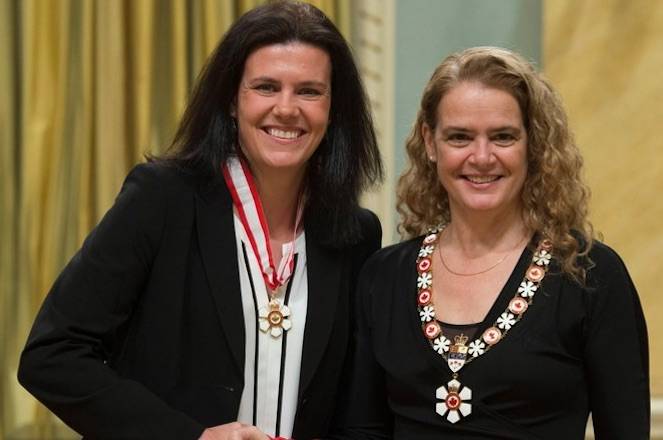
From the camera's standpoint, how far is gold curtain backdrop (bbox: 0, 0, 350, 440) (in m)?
3.43

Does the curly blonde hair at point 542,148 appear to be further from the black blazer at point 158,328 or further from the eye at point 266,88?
the black blazer at point 158,328

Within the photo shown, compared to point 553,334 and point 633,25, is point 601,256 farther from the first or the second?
point 633,25

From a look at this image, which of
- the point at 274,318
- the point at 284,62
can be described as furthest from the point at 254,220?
the point at 284,62

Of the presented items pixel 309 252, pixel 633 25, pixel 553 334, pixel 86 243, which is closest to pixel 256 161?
pixel 309 252

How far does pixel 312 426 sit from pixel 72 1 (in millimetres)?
1616

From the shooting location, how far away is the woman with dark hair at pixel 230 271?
7.57 ft

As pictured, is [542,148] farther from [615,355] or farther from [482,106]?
[615,355]

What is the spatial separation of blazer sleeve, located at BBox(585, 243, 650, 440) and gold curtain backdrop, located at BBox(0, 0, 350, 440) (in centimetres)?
169

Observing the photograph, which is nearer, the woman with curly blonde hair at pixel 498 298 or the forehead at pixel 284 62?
the woman with curly blonde hair at pixel 498 298

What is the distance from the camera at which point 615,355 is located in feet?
7.28

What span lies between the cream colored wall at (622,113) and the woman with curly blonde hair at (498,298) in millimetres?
1235

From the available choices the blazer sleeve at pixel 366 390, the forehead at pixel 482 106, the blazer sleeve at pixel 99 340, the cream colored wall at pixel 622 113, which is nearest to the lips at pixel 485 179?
the forehead at pixel 482 106

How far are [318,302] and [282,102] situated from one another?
428mm

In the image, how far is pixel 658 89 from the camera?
11.9 ft
